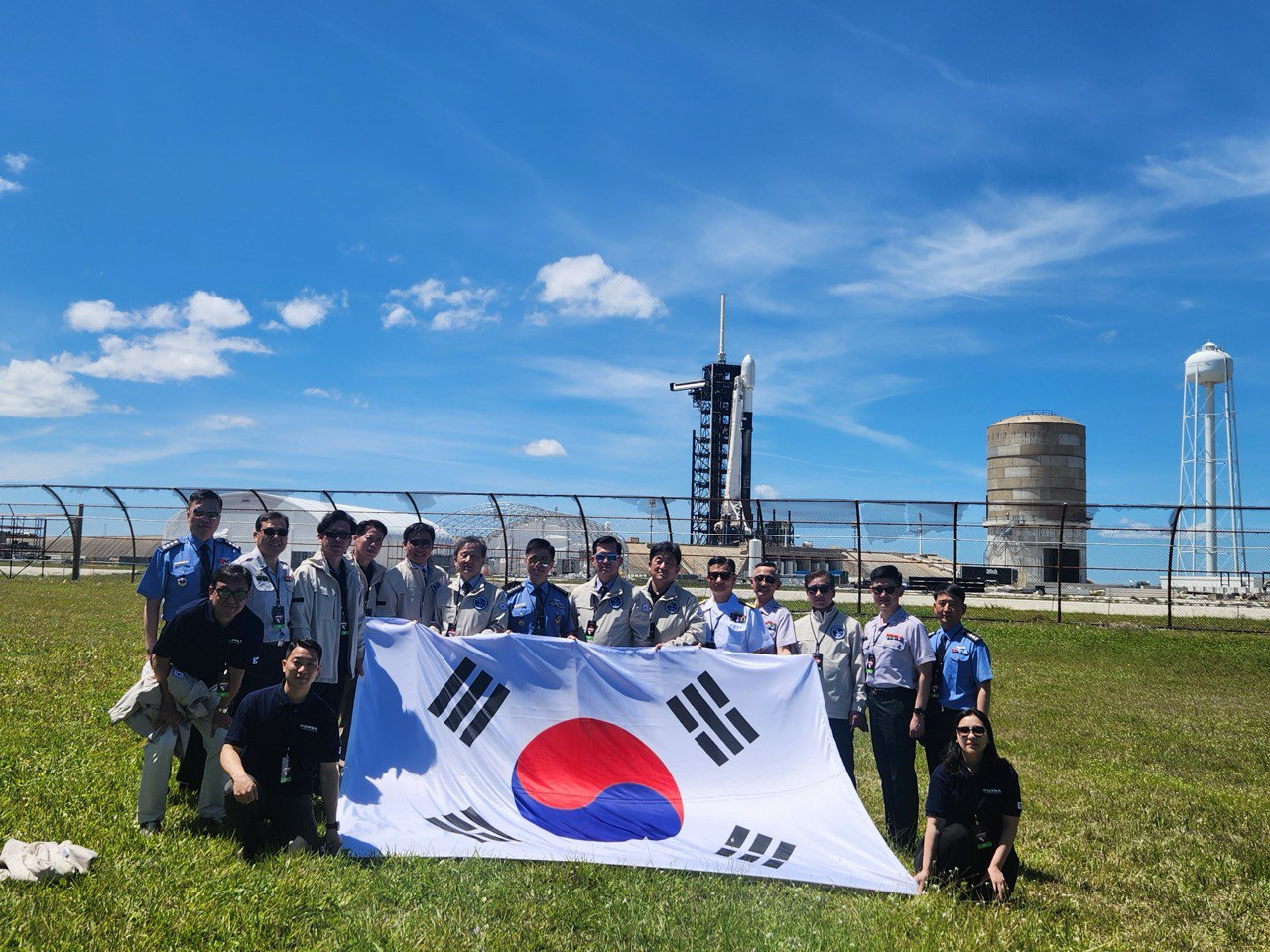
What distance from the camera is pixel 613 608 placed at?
7.52 metres

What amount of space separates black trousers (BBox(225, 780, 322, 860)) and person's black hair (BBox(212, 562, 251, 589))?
1.30 m

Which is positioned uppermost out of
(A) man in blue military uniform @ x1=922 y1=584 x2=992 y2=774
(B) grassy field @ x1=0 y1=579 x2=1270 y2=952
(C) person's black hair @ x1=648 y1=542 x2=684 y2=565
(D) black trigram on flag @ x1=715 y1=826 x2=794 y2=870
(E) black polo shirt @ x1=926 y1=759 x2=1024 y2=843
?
(C) person's black hair @ x1=648 y1=542 x2=684 y2=565

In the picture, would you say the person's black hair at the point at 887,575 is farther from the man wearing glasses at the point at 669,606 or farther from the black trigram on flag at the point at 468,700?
the black trigram on flag at the point at 468,700

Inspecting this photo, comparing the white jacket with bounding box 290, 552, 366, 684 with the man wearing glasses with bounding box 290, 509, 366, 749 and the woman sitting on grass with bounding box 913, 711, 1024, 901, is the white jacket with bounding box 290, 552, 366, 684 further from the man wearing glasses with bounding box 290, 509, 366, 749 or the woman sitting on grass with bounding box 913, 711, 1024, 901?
the woman sitting on grass with bounding box 913, 711, 1024, 901

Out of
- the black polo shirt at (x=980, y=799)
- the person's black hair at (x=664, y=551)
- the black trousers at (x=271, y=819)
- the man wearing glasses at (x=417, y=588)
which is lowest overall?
the black trousers at (x=271, y=819)

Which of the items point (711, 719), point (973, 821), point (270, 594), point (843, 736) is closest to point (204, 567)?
point (270, 594)

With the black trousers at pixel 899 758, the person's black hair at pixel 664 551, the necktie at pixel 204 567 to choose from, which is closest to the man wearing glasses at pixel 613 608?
the person's black hair at pixel 664 551

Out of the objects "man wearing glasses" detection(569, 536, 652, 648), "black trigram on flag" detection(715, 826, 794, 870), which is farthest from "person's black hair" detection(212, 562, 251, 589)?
"black trigram on flag" detection(715, 826, 794, 870)

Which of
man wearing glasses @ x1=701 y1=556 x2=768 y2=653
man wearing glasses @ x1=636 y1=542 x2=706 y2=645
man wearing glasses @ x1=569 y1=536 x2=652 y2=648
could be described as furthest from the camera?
man wearing glasses @ x1=569 y1=536 x2=652 y2=648

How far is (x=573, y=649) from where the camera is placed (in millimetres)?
6965

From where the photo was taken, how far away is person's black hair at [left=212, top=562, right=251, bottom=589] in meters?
5.98

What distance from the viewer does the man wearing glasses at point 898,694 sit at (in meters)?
6.34

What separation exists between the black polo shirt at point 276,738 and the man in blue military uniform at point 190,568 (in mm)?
1719

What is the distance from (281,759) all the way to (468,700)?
1578 mm
